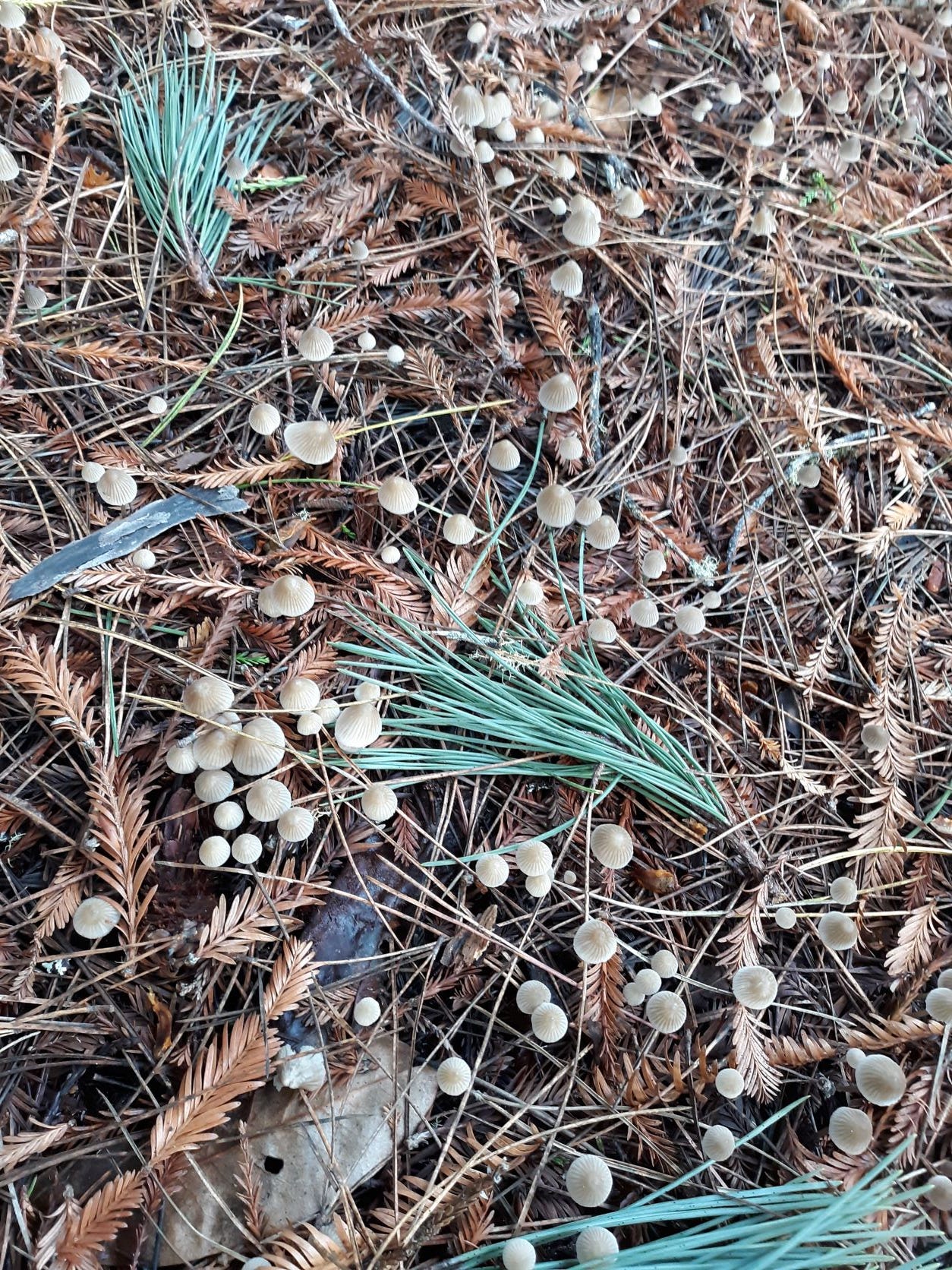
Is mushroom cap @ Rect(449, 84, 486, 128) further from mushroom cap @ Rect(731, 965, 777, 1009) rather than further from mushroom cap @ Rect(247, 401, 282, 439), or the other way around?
mushroom cap @ Rect(731, 965, 777, 1009)

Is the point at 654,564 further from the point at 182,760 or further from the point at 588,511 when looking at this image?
the point at 182,760

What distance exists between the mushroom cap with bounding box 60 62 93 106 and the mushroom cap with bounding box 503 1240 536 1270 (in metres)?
3.40

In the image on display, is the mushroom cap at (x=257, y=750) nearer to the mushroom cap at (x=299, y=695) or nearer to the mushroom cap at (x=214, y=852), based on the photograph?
the mushroom cap at (x=299, y=695)

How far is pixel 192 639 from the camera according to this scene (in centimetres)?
215

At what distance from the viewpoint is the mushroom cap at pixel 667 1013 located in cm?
192

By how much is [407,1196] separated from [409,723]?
1.08 m

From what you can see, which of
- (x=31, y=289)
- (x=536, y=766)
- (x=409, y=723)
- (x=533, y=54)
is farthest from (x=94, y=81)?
(x=536, y=766)

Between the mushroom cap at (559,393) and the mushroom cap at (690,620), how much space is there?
2.44 ft

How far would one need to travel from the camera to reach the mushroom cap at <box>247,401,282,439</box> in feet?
7.69

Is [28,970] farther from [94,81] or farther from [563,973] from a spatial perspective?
[94,81]

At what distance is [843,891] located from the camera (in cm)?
212

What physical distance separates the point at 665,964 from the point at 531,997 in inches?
14.1

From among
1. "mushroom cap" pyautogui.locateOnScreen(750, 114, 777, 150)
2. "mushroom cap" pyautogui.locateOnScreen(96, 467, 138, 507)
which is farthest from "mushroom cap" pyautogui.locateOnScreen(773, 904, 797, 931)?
"mushroom cap" pyautogui.locateOnScreen(750, 114, 777, 150)

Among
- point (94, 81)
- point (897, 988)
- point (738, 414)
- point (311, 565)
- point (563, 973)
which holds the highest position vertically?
point (738, 414)
